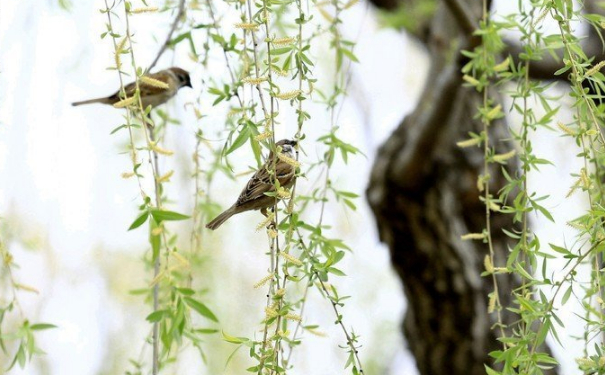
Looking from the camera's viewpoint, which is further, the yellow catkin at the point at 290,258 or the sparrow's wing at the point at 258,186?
the sparrow's wing at the point at 258,186

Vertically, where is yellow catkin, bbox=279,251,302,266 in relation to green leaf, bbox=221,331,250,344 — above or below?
above

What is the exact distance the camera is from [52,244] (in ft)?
15.8

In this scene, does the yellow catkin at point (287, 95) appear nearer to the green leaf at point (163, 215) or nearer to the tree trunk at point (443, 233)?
the green leaf at point (163, 215)

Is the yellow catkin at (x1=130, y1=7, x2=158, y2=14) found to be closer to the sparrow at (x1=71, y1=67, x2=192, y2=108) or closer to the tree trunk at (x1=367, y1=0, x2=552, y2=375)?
the sparrow at (x1=71, y1=67, x2=192, y2=108)

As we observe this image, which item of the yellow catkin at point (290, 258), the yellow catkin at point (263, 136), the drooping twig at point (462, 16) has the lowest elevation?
the yellow catkin at point (290, 258)

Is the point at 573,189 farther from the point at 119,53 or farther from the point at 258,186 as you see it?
the point at 258,186

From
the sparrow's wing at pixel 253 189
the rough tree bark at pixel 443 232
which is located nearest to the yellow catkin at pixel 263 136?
the sparrow's wing at pixel 253 189

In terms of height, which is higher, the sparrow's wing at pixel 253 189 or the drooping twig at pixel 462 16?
the drooping twig at pixel 462 16

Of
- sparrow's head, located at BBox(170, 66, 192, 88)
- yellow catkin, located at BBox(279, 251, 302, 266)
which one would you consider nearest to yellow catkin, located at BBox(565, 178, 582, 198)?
yellow catkin, located at BBox(279, 251, 302, 266)

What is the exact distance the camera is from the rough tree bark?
13.9ft

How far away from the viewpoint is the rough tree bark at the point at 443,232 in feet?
13.9

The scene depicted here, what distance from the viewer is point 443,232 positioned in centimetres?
425

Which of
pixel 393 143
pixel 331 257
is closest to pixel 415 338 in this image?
pixel 393 143

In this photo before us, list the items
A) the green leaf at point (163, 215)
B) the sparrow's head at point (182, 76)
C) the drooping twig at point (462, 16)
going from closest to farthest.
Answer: the green leaf at point (163, 215)
the drooping twig at point (462, 16)
the sparrow's head at point (182, 76)
